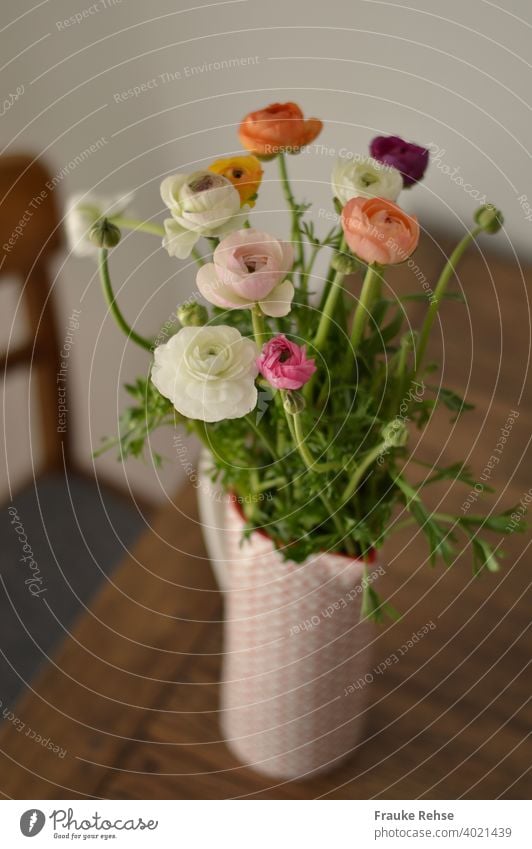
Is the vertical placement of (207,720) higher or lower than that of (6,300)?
lower

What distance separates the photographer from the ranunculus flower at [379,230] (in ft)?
1.09

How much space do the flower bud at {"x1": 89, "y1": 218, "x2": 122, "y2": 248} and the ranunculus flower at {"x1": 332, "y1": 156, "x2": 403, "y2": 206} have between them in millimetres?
96

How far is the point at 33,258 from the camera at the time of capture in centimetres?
76

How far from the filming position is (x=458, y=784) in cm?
52

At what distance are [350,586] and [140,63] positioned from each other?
1.80 feet

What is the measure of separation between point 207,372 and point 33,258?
472 millimetres

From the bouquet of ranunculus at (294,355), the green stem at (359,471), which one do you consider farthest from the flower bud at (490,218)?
→ the green stem at (359,471)

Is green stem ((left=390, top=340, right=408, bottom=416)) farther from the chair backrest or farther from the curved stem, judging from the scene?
the chair backrest

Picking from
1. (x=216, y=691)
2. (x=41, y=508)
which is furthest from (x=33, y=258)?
(x=216, y=691)

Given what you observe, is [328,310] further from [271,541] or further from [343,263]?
[271,541]

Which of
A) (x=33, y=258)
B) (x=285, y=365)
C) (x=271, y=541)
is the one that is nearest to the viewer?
(x=285, y=365)

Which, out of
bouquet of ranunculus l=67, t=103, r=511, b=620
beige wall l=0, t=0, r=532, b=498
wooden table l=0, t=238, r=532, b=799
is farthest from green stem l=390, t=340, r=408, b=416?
beige wall l=0, t=0, r=532, b=498
